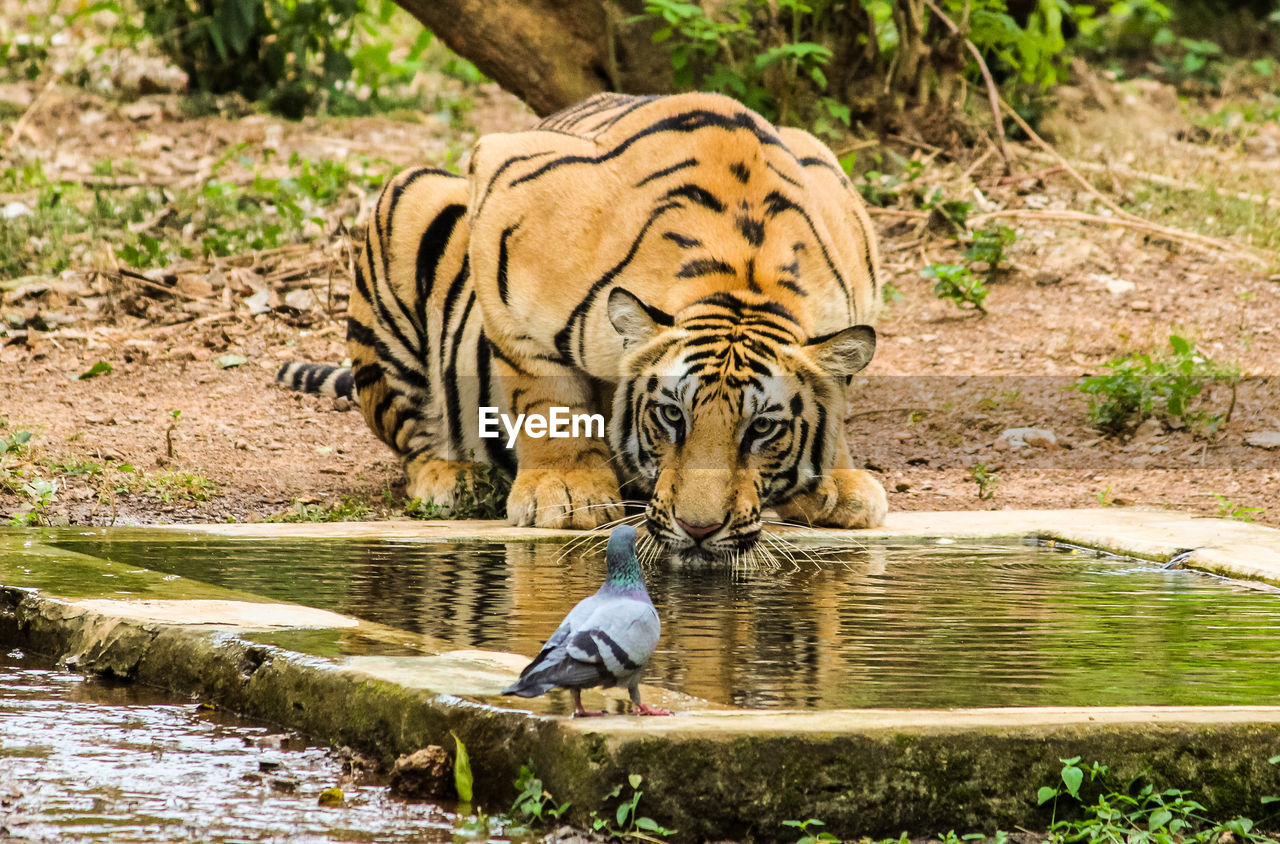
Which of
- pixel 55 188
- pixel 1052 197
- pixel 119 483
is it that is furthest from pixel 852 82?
pixel 119 483

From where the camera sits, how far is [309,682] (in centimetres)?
271

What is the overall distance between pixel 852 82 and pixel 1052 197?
149 cm

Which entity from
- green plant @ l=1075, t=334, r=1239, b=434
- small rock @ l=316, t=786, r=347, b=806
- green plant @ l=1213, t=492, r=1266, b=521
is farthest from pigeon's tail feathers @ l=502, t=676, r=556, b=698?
green plant @ l=1075, t=334, r=1239, b=434

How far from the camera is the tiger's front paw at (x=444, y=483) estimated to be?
17.9ft

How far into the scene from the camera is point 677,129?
5109 mm

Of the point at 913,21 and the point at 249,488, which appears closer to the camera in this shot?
the point at 249,488

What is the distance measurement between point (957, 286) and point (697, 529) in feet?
15.3

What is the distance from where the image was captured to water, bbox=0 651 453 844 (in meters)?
2.24

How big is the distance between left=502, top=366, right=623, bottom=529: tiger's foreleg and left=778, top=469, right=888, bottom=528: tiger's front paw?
2.04 ft

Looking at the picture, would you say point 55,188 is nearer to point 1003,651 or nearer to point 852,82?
point 852,82

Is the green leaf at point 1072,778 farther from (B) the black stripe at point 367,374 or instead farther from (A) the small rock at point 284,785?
(B) the black stripe at point 367,374

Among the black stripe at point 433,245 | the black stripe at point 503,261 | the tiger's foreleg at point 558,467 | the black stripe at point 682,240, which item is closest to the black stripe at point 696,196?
the black stripe at point 682,240

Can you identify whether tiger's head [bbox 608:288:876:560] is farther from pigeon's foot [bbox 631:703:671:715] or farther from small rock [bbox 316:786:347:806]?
small rock [bbox 316:786:347:806]

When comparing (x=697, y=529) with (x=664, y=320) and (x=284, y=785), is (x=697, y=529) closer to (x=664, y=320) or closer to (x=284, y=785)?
(x=664, y=320)
